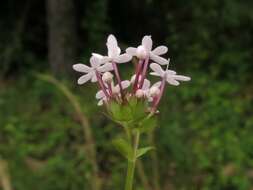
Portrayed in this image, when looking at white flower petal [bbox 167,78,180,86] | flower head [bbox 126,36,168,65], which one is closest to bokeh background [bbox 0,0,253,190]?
white flower petal [bbox 167,78,180,86]

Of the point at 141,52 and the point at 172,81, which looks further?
the point at 172,81

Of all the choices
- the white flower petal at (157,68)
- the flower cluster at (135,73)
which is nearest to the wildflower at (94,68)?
the flower cluster at (135,73)

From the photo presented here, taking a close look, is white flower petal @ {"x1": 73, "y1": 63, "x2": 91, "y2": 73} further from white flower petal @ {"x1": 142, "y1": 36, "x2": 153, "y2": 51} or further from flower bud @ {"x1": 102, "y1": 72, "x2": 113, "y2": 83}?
white flower petal @ {"x1": 142, "y1": 36, "x2": 153, "y2": 51}

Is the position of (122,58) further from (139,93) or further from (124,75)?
(124,75)

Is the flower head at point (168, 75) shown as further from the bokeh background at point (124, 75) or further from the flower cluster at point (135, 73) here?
the bokeh background at point (124, 75)

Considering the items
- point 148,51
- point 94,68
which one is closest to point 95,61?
point 94,68

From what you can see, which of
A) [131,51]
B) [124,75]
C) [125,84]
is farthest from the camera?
[124,75]
